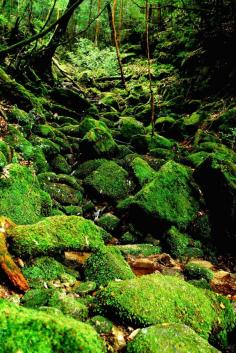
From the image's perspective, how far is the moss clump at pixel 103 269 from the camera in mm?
4321

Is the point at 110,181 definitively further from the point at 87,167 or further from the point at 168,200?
the point at 168,200

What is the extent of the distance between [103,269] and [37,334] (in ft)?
8.01

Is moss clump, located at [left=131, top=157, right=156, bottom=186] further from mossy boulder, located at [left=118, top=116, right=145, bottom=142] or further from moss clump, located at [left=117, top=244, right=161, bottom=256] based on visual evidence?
mossy boulder, located at [left=118, top=116, right=145, bottom=142]

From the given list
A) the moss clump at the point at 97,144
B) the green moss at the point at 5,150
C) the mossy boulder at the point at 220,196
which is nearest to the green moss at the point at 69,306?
the green moss at the point at 5,150

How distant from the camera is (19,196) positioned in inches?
227

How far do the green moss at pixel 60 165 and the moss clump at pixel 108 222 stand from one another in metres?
2.29

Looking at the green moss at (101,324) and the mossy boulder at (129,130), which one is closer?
the green moss at (101,324)

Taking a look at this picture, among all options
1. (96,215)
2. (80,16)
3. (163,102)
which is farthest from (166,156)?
(80,16)

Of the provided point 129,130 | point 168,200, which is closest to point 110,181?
point 168,200

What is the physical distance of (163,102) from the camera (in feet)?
59.5

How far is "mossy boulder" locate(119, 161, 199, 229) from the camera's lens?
7.91 meters

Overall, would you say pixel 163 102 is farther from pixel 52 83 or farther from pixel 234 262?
pixel 234 262

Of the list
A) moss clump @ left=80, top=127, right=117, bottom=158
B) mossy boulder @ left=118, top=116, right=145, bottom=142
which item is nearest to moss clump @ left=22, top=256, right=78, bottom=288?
moss clump @ left=80, top=127, right=117, bottom=158

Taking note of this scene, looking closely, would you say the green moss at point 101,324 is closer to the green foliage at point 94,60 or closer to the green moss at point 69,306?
the green moss at point 69,306
